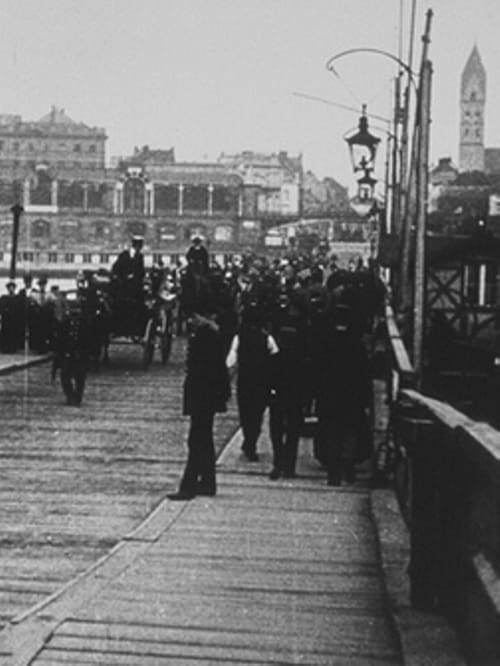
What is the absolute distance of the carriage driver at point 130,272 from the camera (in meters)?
21.0

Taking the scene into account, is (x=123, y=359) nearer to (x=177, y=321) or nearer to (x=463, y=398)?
(x=177, y=321)

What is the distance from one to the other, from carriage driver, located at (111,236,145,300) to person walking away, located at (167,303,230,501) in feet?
35.2

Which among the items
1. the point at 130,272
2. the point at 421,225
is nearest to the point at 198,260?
the point at 130,272

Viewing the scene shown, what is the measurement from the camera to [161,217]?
14588cm

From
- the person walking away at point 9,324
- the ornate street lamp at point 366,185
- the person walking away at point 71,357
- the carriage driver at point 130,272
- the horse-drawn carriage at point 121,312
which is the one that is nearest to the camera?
the person walking away at point 71,357

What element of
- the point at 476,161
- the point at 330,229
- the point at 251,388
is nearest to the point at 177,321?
the point at 251,388

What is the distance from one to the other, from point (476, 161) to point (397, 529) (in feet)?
289

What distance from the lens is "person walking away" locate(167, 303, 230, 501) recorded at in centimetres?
1001

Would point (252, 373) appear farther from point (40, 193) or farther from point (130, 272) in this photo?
point (40, 193)

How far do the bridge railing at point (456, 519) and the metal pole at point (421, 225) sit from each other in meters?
5.03

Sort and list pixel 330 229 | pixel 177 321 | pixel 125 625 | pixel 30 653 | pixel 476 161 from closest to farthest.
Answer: pixel 30 653
pixel 125 625
pixel 177 321
pixel 476 161
pixel 330 229

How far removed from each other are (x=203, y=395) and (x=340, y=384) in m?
1.24

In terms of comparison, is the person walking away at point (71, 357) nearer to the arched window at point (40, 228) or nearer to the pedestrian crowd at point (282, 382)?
the pedestrian crowd at point (282, 382)

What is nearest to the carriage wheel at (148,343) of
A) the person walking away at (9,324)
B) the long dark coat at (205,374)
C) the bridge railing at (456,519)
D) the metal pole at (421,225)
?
the person walking away at (9,324)
